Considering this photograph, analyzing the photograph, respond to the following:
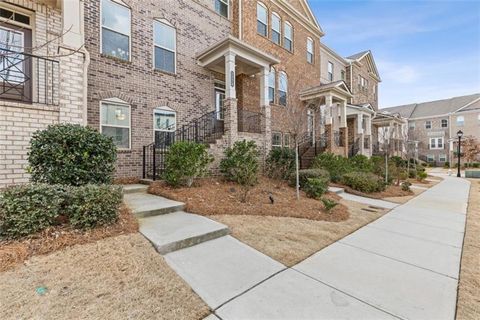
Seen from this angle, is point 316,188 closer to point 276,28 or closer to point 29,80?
point 29,80

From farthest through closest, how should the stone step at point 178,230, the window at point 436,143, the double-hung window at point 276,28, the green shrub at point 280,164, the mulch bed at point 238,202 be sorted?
1. the window at point 436,143
2. the double-hung window at point 276,28
3. the green shrub at point 280,164
4. the mulch bed at point 238,202
5. the stone step at point 178,230

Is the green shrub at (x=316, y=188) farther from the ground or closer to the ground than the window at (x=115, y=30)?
closer to the ground

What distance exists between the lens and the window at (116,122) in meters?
7.73

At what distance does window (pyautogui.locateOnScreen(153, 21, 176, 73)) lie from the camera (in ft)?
30.0

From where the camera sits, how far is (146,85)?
8711mm

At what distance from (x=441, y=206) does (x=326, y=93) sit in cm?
808

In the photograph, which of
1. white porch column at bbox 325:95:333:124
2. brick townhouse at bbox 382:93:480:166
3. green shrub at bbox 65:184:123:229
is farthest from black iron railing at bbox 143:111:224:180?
brick townhouse at bbox 382:93:480:166

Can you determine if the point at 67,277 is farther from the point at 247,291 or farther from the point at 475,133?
the point at 475,133

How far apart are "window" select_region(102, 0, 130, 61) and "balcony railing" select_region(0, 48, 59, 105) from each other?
2.17 meters

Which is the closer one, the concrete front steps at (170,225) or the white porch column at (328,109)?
the concrete front steps at (170,225)

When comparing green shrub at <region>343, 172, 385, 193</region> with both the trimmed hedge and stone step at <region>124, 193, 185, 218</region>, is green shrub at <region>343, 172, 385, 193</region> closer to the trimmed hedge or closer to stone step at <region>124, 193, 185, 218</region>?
stone step at <region>124, 193, 185, 218</region>

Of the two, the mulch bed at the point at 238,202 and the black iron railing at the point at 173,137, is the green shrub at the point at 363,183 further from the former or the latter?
the black iron railing at the point at 173,137

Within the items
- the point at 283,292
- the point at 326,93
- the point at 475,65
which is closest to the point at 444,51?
the point at 475,65

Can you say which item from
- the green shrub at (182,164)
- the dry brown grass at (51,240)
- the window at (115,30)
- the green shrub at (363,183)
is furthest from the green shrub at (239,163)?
the window at (115,30)
